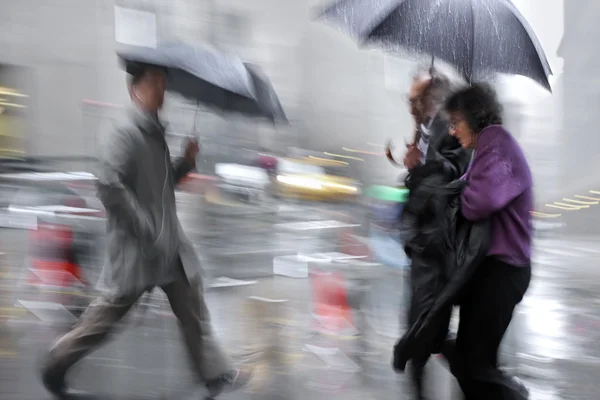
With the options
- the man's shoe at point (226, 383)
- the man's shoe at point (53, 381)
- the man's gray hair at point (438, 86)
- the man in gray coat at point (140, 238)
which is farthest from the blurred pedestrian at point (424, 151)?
the man's shoe at point (53, 381)

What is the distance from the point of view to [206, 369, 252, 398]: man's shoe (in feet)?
12.6

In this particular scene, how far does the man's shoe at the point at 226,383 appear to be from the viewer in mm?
3850

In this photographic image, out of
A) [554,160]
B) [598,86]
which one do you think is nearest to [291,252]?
[554,160]

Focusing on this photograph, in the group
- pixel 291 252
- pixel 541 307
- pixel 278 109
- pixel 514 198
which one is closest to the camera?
pixel 514 198

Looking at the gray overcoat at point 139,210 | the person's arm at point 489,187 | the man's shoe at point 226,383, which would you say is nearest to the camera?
the person's arm at point 489,187

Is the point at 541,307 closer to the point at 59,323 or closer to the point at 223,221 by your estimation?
the point at 223,221

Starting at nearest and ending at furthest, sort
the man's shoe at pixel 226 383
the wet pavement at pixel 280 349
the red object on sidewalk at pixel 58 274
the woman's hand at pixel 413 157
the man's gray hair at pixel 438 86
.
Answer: the woman's hand at pixel 413 157 < the man's gray hair at pixel 438 86 < the man's shoe at pixel 226 383 < the wet pavement at pixel 280 349 < the red object on sidewalk at pixel 58 274

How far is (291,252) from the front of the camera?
5668mm

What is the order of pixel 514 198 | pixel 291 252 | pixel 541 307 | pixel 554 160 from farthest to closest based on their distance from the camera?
pixel 554 160 < pixel 541 307 < pixel 291 252 < pixel 514 198

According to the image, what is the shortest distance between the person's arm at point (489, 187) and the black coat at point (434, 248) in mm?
79

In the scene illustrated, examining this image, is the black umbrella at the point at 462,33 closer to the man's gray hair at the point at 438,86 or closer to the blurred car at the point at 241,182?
the man's gray hair at the point at 438,86

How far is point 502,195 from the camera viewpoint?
3203 mm

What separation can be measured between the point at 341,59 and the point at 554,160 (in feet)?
12.7

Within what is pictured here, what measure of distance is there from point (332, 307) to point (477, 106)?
6.34 ft
